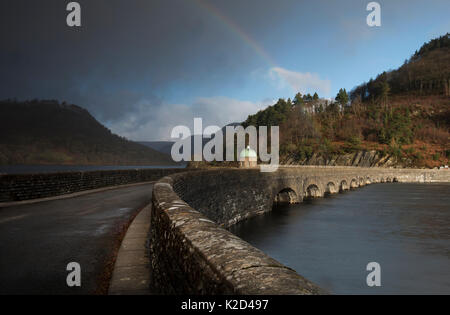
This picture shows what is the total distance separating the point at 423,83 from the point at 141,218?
19950 centimetres

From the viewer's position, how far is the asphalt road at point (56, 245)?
4777 mm

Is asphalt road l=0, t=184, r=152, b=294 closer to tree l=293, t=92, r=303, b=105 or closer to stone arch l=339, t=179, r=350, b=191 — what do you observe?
stone arch l=339, t=179, r=350, b=191

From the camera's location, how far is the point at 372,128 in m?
110

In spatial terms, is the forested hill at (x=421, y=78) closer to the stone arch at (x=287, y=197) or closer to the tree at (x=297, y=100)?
the tree at (x=297, y=100)

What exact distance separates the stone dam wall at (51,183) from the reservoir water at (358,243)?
10.2m

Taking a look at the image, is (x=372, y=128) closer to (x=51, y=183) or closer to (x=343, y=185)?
(x=343, y=185)

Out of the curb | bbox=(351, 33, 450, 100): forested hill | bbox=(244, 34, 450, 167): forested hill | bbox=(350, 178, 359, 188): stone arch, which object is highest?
bbox=(351, 33, 450, 100): forested hill

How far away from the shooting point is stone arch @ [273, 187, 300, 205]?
117ft

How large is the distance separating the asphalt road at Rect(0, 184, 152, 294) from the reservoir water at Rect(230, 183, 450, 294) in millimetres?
10951

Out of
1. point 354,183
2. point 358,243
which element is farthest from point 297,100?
point 358,243

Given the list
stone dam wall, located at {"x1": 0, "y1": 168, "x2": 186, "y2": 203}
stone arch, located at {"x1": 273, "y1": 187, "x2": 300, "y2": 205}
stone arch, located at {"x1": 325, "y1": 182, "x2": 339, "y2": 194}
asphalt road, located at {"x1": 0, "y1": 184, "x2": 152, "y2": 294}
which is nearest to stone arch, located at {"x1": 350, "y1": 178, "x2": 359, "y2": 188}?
stone arch, located at {"x1": 325, "y1": 182, "x2": 339, "y2": 194}

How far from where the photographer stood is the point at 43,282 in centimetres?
482

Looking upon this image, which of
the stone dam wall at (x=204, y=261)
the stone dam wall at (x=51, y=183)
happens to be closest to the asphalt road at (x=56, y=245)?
the stone dam wall at (x=204, y=261)
